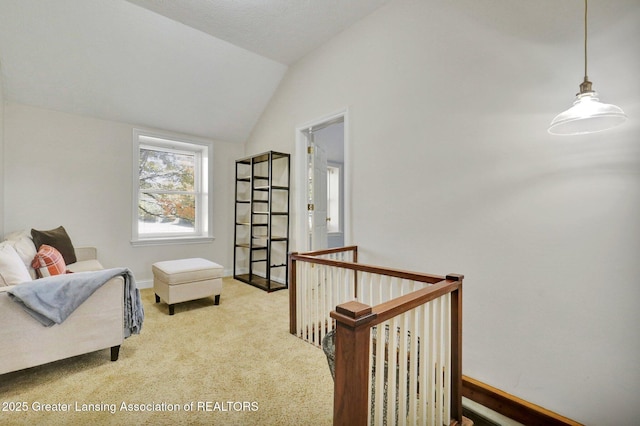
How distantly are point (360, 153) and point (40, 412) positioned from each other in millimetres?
2796

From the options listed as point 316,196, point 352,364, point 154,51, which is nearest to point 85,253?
point 154,51

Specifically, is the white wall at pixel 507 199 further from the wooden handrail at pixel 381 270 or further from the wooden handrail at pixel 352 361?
the wooden handrail at pixel 352 361

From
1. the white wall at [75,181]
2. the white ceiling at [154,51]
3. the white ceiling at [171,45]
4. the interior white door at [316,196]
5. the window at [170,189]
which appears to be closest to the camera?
the white ceiling at [171,45]

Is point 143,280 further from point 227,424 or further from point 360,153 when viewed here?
point 360,153

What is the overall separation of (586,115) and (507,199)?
2.15 feet

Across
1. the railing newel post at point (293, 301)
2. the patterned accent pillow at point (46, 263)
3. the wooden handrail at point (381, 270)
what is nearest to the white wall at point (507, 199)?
the wooden handrail at point (381, 270)

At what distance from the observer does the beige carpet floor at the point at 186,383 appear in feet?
4.99

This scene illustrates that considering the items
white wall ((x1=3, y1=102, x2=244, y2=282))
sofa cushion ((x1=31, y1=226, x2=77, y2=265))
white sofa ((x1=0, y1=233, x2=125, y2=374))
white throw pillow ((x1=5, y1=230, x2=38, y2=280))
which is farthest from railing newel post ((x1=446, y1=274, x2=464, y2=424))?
white wall ((x1=3, y1=102, x2=244, y2=282))

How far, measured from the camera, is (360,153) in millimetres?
2799

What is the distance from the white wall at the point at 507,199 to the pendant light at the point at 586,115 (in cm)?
9

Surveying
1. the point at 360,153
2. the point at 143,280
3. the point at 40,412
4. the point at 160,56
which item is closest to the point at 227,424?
the point at 40,412

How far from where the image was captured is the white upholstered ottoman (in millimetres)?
2869

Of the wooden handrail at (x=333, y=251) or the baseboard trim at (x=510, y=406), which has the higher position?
the wooden handrail at (x=333, y=251)

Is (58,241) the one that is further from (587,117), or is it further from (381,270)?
(587,117)
